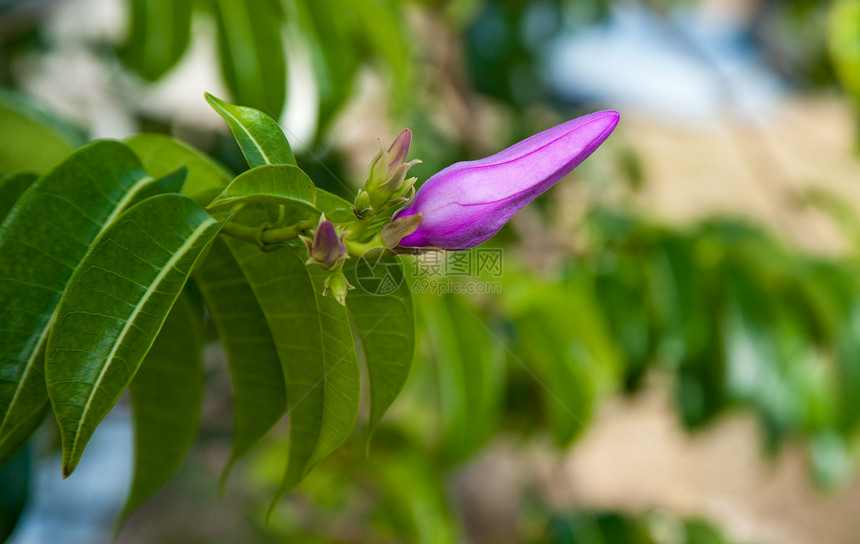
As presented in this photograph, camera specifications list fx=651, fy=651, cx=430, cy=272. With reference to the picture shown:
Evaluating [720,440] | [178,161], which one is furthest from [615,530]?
[720,440]

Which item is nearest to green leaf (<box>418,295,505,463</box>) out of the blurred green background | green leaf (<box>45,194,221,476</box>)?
the blurred green background

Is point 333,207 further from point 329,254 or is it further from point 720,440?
point 720,440

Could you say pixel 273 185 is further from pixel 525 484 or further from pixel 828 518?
pixel 828 518

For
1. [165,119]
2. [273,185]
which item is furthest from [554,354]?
[165,119]

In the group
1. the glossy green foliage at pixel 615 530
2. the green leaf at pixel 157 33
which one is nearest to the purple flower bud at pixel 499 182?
the green leaf at pixel 157 33

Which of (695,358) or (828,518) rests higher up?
(695,358)

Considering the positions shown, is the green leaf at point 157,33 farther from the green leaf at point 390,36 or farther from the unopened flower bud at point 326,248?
the unopened flower bud at point 326,248

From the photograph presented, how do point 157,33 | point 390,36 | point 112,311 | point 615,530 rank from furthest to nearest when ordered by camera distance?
point 615,530
point 390,36
point 157,33
point 112,311

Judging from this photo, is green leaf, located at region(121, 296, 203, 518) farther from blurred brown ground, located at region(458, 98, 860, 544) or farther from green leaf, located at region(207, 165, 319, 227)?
blurred brown ground, located at region(458, 98, 860, 544)

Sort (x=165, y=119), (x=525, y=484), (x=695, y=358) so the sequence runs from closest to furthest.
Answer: (x=695, y=358)
(x=165, y=119)
(x=525, y=484)
